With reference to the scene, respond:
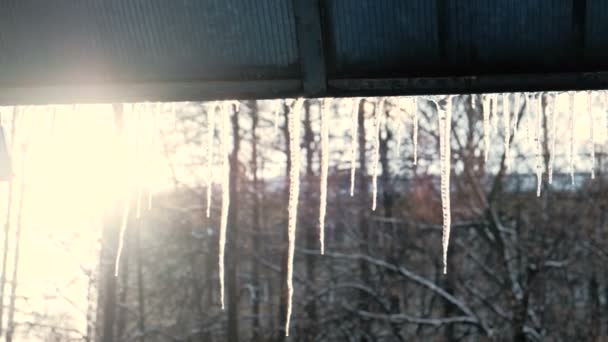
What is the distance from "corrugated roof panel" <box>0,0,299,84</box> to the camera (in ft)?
13.8

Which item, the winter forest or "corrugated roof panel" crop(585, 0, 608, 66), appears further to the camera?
the winter forest

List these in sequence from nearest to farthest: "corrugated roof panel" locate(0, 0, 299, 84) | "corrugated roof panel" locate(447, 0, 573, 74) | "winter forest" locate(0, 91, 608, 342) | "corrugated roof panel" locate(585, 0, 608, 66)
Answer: "corrugated roof panel" locate(585, 0, 608, 66) → "corrugated roof panel" locate(447, 0, 573, 74) → "corrugated roof panel" locate(0, 0, 299, 84) → "winter forest" locate(0, 91, 608, 342)

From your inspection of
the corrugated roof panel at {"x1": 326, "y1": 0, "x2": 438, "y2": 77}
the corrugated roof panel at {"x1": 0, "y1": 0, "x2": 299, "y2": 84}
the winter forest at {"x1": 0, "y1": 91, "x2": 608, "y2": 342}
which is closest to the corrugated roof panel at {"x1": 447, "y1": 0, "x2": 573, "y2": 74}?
the corrugated roof panel at {"x1": 326, "y1": 0, "x2": 438, "y2": 77}

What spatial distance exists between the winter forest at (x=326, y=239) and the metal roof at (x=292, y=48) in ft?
40.7

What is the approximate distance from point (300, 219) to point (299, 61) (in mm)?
16807

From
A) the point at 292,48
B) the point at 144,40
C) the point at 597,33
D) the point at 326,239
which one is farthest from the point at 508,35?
the point at 326,239

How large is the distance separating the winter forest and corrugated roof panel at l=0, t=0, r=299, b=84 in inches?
485

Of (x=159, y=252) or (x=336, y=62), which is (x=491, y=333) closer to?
(x=159, y=252)

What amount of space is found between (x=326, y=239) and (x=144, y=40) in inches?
669

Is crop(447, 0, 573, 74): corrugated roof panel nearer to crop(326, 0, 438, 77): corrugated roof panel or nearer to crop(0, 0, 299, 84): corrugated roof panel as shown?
crop(326, 0, 438, 77): corrugated roof panel

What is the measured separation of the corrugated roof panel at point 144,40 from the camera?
4.20 m

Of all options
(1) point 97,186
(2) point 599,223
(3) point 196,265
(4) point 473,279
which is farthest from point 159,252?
(2) point 599,223

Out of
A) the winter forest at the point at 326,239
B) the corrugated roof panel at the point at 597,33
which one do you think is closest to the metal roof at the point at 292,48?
the corrugated roof panel at the point at 597,33

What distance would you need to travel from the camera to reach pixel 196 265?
21281 mm
